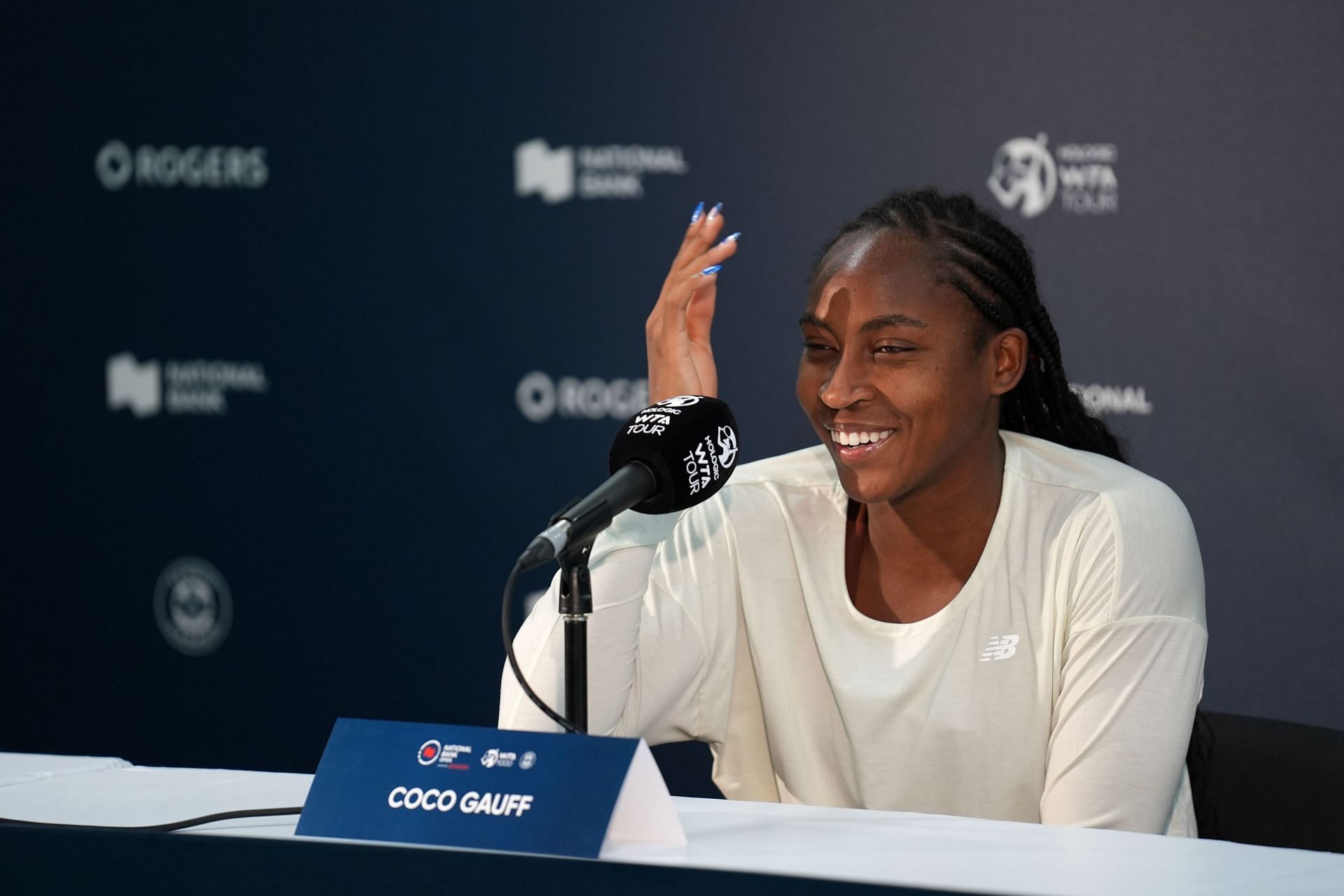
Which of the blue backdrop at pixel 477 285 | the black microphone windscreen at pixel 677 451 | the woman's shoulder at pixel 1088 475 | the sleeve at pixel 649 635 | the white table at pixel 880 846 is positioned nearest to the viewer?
the white table at pixel 880 846

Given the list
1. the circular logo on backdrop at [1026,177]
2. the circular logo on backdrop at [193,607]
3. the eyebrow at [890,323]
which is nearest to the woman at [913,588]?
the eyebrow at [890,323]

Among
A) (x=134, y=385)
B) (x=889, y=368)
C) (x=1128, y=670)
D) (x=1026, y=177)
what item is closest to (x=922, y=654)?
(x=1128, y=670)

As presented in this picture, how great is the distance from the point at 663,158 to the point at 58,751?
2.01 metres

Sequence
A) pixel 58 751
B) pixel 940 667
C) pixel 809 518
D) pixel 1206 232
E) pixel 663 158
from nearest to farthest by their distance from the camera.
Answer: pixel 940 667 < pixel 809 518 < pixel 1206 232 < pixel 663 158 < pixel 58 751

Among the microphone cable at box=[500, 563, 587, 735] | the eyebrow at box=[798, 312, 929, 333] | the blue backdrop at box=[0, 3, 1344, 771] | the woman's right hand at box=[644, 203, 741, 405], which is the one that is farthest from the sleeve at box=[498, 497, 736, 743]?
the blue backdrop at box=[0, 3, 1344, 771]

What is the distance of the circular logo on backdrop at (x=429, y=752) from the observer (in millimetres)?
1171

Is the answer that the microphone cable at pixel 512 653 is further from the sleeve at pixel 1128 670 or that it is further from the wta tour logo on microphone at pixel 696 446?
the sleeve at pixel 1128 670

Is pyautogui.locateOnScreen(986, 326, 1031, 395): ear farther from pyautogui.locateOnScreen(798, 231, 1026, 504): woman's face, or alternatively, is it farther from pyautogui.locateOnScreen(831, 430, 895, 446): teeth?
pyautogui.locateOnScreen(831, 430, 895, 446): teeth

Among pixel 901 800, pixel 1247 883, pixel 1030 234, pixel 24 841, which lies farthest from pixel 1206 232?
pixel 24 841

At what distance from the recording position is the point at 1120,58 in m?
2.94

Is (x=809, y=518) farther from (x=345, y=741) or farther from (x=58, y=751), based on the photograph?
(x=58, y=751)

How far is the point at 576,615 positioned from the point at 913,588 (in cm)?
87

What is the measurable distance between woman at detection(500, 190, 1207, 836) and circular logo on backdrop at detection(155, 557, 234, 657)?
69.0 inches

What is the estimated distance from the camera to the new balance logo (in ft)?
6.16
